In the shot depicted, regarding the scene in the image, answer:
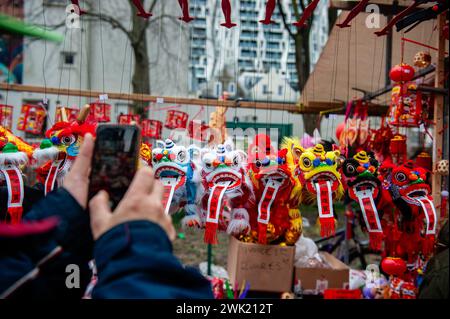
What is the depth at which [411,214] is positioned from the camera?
8.92 ft

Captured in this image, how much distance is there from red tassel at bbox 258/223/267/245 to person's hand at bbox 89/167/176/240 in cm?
195

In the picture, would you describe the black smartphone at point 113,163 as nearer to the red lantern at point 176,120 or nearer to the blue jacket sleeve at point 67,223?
the blue jacket sleeve at point 67,223

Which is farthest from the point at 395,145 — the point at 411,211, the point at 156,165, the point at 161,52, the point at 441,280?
the point at 161,52

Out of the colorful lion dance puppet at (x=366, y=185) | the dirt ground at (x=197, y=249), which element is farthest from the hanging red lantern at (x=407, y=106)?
the dirt ground at (x=197, y=249)

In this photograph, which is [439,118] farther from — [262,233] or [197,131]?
[197,131]

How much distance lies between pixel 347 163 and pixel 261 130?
2.51 ft

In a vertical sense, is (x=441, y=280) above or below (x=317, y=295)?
above

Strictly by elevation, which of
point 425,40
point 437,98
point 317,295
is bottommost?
point 317,295

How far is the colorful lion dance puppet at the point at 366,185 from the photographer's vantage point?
90.3 inches

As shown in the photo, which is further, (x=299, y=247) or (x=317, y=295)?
(x=299, y=247)

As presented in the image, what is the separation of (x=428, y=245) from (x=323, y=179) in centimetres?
89
